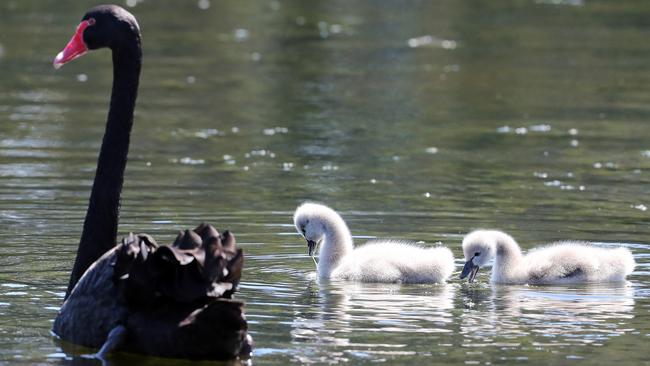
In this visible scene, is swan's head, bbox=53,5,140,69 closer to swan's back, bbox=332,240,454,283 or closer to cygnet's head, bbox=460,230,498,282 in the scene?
swan's back, bbox=332,240,454,283

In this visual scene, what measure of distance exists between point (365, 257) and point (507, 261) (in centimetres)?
84

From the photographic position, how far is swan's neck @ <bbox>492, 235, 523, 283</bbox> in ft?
28.4

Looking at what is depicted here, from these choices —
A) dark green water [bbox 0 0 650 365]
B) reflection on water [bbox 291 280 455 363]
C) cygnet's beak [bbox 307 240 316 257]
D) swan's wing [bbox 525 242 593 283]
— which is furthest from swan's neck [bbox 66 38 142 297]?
swan's wing [bbox 525 242 593 283]

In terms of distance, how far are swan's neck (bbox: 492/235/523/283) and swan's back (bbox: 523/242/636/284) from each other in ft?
0.20

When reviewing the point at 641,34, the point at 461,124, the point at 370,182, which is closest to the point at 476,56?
the point at 641,34

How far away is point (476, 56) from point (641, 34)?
3.44m

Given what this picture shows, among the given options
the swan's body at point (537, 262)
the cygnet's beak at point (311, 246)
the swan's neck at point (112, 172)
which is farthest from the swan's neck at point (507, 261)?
the swan's neck at point (112, 172)

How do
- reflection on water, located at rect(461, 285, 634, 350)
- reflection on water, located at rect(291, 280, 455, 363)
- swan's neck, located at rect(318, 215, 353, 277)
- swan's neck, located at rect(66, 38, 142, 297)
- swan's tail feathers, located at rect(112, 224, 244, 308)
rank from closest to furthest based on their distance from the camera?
1. swan's tail feathers, located at rect(112, 224, 244, 308)
2. reflection on water, located at rect(291, 280, 455, 363)
3. reflection on water, located at rect(461, 285, 634, 350)
4. swan's neck, located at rect(66, 38, 142, 297)
5. swan's neck, located at rect(318, 215, 353, 277)

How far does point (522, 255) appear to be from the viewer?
9000 mm

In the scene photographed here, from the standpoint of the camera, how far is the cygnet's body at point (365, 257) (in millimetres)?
8547

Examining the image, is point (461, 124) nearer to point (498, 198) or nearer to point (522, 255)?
point (498, 198)

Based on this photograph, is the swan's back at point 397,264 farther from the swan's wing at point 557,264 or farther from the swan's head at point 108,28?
the swan's head at point 108,28

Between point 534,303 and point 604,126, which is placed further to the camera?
point 604,126

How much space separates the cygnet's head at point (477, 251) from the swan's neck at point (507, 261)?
5 centimetres
